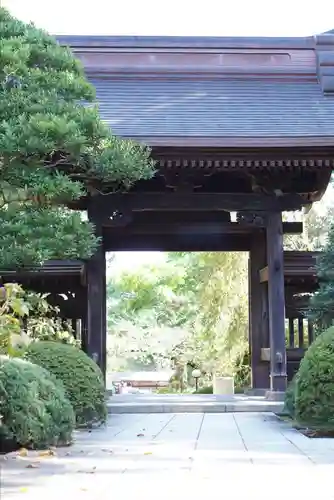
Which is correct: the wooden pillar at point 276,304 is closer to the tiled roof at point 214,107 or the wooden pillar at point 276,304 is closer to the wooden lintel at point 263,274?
the wooden lintel at point 263,274

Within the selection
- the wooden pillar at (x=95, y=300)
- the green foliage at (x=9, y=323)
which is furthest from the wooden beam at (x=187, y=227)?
the green foliage at (x=9, y=323)

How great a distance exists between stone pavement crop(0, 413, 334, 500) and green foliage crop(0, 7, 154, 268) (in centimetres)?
212

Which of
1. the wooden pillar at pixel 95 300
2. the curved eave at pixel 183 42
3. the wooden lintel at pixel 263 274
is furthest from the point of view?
the curved eave at pixel 183 42

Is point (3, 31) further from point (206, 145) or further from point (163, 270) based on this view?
point (163, 270)

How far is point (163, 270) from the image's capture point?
2809cm

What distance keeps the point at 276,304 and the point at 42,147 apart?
6.10 meters

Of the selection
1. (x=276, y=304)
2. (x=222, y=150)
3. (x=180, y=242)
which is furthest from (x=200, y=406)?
(x=180, y=242)

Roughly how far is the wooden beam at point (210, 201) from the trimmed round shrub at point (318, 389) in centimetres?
408

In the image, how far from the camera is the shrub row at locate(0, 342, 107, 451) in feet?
20.7

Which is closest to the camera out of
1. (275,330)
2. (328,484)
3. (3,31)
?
(328,484)

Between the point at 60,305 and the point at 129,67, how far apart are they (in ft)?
16.7

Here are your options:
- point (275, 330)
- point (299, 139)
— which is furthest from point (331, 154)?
point (275, 330)

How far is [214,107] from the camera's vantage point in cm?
1312

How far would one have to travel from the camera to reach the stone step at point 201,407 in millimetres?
10703
